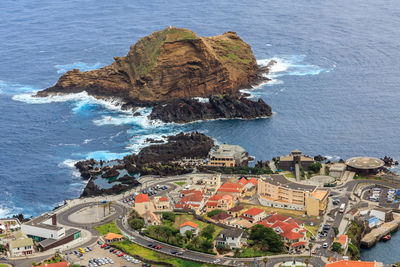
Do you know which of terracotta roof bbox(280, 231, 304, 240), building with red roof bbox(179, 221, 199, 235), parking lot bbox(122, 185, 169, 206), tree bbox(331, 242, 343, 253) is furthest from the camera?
parking lot bbox(122, 185, 169, 206)

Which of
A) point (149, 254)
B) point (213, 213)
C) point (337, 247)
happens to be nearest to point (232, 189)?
point (213, 213)

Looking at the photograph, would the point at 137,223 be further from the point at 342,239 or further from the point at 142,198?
the point at 342,239

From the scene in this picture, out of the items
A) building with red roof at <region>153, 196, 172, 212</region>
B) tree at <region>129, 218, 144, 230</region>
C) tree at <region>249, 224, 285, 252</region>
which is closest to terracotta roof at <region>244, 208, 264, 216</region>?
tree at <region>249, 224, 285, 252</region>

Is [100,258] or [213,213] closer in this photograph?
[100,258]

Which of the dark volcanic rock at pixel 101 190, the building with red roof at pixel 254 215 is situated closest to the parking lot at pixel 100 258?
the building with red roof at pixel 254 215

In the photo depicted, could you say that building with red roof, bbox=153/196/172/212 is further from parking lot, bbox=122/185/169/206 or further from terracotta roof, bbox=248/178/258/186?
terracotta roof, bbox=248/178/258/186

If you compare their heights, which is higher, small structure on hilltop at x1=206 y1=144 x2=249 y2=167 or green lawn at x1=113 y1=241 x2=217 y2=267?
small structure on hilltop at x1=206 y1=144 x2=249 y2=167

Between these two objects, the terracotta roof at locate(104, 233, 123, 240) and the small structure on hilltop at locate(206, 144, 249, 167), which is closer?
the terracotta roof at locate(104, 233, 123, 240)

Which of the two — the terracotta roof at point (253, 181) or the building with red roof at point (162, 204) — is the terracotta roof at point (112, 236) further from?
the terracotta roof at point (253, 181)
